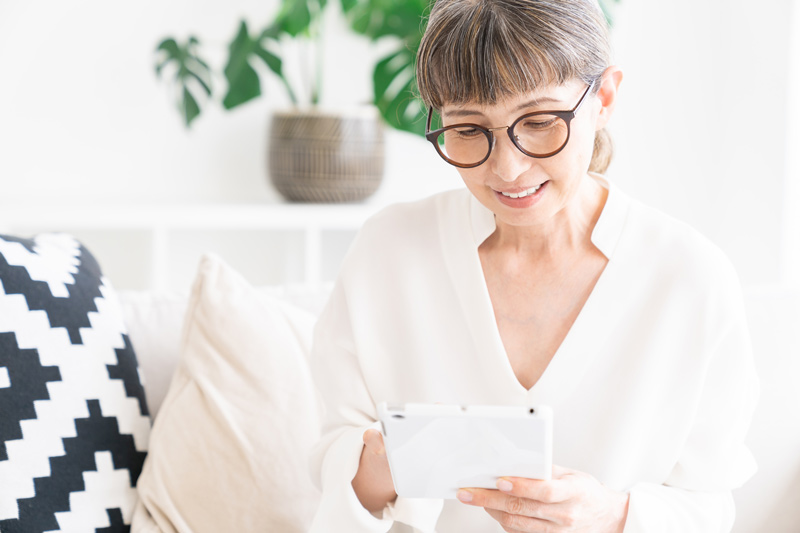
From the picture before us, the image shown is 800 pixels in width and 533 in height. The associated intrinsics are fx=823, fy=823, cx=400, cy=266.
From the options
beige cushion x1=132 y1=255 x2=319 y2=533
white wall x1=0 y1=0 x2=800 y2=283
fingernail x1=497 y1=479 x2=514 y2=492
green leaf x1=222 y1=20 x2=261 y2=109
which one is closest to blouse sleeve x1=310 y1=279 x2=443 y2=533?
beige cushion x1=132 y1=255 x2=319 y2=533

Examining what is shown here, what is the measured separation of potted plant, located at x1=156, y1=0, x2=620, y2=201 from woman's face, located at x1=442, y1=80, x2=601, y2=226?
1.47 metres

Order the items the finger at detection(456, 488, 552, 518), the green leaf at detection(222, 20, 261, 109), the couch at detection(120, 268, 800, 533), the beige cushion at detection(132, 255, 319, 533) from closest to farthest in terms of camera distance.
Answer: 1. the finger at detection(456, 488, 552, 518)
2. the beige cushion at detection(132, 255, 319, 533)
3. the couch at detection(120, 268, 800, 533)
4. the green leaf at detection(222, 20, 261, 109)

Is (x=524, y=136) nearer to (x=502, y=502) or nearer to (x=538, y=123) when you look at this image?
(x=538, y=123)

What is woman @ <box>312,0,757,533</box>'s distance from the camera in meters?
0.96

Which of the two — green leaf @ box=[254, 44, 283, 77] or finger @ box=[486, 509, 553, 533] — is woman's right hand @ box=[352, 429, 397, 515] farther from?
green leaf @ box=[254, 44, 283, 77]

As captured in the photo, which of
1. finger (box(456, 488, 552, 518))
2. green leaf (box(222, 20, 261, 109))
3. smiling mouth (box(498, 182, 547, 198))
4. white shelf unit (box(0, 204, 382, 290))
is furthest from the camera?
green leaf (box(222, 20, 261, 109))

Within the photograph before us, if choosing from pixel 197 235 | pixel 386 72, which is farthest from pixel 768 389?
pixel 197 235

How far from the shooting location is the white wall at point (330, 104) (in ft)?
8.71

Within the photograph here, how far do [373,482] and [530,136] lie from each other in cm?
48

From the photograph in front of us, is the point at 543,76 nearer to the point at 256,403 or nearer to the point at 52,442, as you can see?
the point at 256,403

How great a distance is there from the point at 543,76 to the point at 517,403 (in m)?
0.43

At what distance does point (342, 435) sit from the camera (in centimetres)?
113

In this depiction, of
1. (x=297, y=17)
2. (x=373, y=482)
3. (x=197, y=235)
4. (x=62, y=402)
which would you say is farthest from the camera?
(x=197, y=235)

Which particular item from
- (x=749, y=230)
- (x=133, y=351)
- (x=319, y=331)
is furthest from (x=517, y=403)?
(x=749, y=230)
